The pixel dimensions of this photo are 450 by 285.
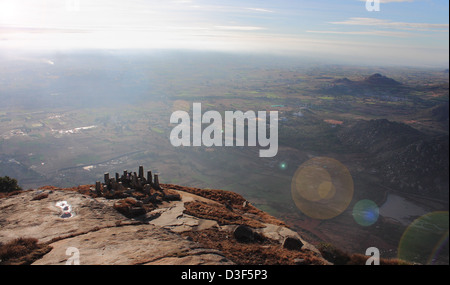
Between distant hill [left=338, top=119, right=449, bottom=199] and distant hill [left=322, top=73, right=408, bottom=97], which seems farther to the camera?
distant hill [left=322, top=73, right=408, bottom=97]

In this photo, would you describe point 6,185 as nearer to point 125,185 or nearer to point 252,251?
point 125,185

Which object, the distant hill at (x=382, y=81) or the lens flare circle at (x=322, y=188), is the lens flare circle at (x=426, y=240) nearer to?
the lens flare circle at (x=322, y=188)

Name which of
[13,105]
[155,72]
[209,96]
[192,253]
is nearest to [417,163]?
[192,253]

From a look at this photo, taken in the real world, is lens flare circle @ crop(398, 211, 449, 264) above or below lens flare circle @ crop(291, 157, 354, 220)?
below

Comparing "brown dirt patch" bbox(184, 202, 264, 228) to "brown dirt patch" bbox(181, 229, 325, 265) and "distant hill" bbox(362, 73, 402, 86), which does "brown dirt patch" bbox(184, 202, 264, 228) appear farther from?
"distant hill" bbox(362, 73, 402, 86)

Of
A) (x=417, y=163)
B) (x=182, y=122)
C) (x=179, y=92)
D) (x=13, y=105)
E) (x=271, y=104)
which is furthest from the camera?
(x=179, y=92)

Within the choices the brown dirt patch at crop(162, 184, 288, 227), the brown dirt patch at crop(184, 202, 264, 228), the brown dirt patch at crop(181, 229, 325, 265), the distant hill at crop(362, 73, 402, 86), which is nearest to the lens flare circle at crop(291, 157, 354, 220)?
the brown dirt patch at crop(162, 184, 288, 227)

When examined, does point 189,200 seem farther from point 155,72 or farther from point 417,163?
point 155,72

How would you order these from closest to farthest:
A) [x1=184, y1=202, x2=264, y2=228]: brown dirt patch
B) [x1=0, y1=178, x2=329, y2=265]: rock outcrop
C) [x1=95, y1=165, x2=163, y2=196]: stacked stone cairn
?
[x1=0, y1=178, x2=329, y2=265]: rock outcrop
[x1=184, y1=202, x2=264, y2=228]: brown dirt patch
[x1=95, y1=165, x2=163, y2=196]: stacked stone cairn

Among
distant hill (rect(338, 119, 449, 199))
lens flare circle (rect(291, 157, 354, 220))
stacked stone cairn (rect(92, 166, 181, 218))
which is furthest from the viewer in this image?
distant hill (rect(338, 119, 449, 199))
